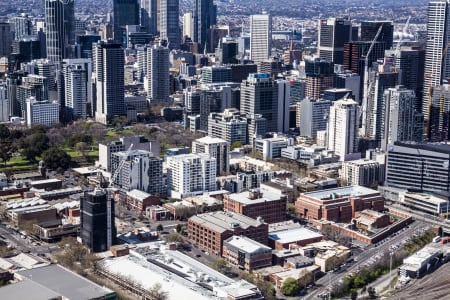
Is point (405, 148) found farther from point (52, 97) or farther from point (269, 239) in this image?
point (52, 97)

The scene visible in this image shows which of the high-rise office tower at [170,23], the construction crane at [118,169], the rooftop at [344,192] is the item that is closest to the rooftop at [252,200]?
the rooftop at [344,192]

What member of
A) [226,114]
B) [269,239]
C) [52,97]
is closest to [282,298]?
[269,239]

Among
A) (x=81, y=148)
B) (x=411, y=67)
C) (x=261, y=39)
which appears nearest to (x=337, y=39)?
(x=411, y=67)

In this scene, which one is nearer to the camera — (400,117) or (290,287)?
(290,287)

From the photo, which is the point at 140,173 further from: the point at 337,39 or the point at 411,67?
the point at 337,39

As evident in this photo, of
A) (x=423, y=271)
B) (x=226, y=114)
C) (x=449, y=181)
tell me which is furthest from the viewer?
(x=226, y=114)

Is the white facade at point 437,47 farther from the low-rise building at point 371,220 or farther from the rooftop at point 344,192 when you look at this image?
the low-rise building at point 371,220
